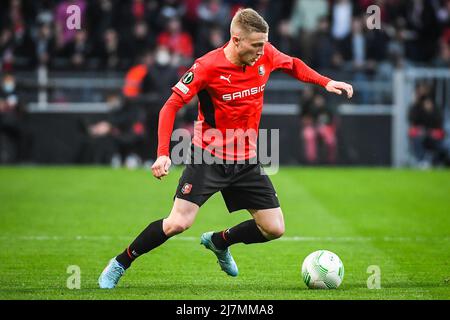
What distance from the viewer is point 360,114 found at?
20500mm

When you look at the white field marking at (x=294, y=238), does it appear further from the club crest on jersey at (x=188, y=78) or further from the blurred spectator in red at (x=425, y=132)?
the blurred spectator in red at (x=425, y=132)

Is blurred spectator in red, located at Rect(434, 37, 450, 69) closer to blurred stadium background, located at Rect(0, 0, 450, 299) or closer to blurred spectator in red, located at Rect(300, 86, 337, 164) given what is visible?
blurred stadium background, located at Rect(0, 0, 450, 299)

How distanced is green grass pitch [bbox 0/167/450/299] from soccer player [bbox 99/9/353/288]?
48cm

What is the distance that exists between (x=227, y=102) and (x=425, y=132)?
13.2m

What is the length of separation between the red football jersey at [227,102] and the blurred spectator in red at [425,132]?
502 inches

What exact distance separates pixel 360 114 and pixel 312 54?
1.69 metres

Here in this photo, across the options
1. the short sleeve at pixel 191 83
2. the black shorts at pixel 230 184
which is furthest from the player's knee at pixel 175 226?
the short sleeve at pixel 191 83

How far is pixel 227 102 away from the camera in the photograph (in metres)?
7.55

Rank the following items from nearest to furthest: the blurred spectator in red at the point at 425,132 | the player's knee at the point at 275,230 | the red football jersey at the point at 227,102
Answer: the red football jersey at the point at 227,102, the player's knee at the point at 275,230, the blurred spectator in red at the point at 425,132

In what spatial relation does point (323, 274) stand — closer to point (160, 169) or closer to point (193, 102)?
point (160, 169)

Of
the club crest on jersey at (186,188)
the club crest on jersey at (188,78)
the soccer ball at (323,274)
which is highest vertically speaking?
the club crest on jersey at (188,78)

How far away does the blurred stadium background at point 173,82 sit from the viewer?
20.2m

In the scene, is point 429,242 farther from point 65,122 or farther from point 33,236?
point 65,122

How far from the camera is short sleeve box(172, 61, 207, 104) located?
734cm
